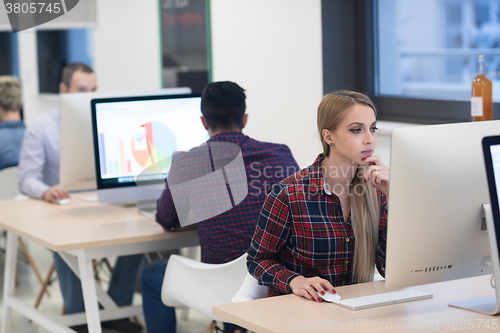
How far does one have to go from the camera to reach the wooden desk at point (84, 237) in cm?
243

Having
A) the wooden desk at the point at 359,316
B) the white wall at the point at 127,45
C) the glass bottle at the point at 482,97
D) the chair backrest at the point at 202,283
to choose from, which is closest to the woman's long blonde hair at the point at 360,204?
the wooden desk at the point at 359,316

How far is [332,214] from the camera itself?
5.89ft

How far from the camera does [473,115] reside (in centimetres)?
245

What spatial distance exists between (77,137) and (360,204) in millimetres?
1546

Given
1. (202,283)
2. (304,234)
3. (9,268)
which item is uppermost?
(304,234)

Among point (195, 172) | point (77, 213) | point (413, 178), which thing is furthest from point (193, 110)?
point (413, 178)

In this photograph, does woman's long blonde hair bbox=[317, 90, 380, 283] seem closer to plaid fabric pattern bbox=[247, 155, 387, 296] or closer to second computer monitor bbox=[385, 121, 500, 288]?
plaid fabric pattern bbox=[247, 155, 387, 296]

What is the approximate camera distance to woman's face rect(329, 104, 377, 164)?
5.83ft

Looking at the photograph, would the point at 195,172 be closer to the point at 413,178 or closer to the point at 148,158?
the point at 148,158

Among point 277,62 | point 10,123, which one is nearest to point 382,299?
point 277,62

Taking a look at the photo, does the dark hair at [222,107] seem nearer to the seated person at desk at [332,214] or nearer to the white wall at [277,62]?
the seated person at desk at [332,214]

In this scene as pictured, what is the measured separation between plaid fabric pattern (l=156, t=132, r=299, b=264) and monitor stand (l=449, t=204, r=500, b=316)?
0.89m

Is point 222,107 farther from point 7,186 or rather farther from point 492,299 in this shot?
point 7,186

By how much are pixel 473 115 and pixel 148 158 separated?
1295mm
